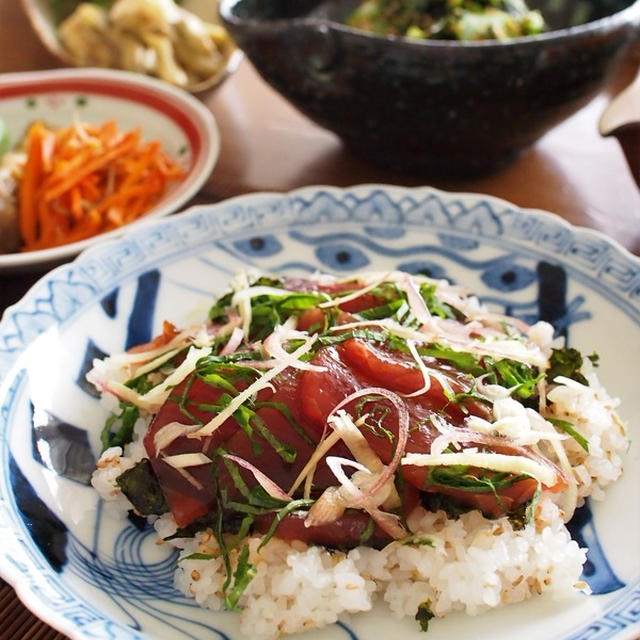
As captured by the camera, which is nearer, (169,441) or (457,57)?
(169,441)

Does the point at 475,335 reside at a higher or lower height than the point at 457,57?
lower

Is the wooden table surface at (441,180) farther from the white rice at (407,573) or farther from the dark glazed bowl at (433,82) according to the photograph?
the white rice at (407,573)

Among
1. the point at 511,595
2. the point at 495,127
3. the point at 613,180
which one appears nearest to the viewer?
the point at 511,595

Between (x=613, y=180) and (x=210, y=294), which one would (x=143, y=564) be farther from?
(x=613, y=180)

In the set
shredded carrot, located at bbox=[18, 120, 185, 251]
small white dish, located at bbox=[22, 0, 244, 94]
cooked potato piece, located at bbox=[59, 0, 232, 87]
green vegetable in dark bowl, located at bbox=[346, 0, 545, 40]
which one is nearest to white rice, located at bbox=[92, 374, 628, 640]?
shredded carrot, located at bbox=[18, 120, 185, 251]

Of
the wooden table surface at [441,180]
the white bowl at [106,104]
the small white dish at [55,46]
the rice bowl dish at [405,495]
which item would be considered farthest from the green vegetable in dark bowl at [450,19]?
the rice bowl dish at [405,495]

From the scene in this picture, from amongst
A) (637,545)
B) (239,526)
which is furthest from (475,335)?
(239,526)

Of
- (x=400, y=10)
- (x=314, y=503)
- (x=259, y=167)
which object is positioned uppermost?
(x=400, y=10)

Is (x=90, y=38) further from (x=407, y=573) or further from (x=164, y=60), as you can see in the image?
(x=407, y=573)
